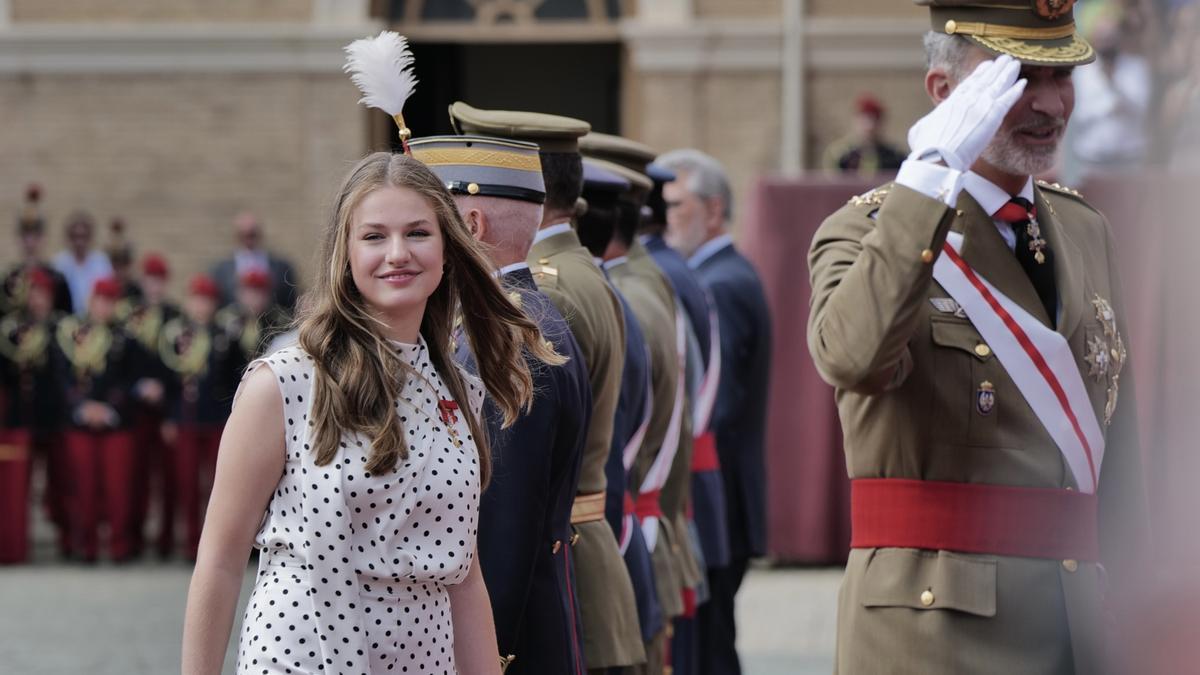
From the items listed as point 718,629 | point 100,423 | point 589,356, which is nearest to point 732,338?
point 718,629

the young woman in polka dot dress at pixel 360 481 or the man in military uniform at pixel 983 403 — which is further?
the man in military uniform at pixel 983 403

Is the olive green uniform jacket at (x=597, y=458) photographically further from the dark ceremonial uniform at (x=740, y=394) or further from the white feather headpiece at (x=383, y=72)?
the dark ceremonial uniform at (x=740, y=394)

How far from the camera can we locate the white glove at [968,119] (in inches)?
120

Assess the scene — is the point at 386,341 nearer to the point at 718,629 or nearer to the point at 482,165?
the point at 482,165

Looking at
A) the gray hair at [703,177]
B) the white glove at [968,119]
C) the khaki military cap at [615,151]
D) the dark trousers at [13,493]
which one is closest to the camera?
the white glove at [968,119]

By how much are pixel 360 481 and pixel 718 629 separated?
168 inches

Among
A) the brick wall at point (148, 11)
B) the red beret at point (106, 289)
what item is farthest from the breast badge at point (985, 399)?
the brick wall at point (148, 11)

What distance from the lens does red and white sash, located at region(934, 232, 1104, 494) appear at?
327 cm

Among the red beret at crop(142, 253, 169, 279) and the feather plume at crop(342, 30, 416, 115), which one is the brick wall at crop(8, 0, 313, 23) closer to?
the red beret at crop(142, 253, 169, 279)

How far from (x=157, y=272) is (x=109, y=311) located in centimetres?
63

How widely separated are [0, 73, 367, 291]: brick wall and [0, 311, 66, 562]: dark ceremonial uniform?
2908mm

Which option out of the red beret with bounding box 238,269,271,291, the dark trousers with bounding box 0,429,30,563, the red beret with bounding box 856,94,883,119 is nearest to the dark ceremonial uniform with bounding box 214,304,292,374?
the red beret with bounding box 238,269,271,291

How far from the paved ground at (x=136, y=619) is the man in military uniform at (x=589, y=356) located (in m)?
4.00

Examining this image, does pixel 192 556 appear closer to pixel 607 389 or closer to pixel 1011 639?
pixel 607 389
